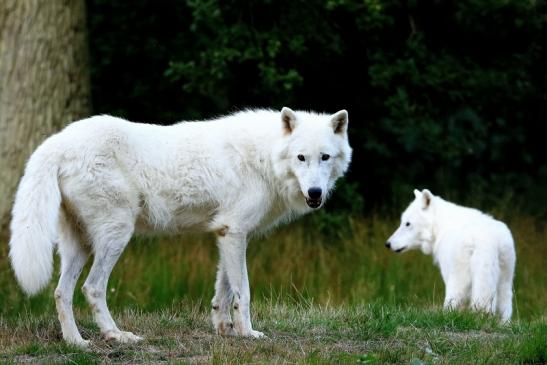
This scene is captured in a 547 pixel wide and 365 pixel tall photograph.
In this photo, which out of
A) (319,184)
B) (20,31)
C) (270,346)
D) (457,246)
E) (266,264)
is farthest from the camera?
(266,264)

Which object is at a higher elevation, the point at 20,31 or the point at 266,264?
the point at 20,31

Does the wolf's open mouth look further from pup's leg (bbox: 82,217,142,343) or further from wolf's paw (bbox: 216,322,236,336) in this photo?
pup's leg (bbox: 82,217,142,343)

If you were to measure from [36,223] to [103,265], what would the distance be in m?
0.58

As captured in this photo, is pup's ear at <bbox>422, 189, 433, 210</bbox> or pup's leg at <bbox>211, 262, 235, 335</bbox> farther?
pup's ear at <bbox>422, 189, 433, 210</bbox>

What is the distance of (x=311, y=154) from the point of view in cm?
684

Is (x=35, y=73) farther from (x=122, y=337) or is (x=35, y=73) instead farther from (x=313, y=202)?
(x=122, y=337)

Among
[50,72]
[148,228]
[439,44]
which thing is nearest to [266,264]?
[50,72]

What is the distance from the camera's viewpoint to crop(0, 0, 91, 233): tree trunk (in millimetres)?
10828

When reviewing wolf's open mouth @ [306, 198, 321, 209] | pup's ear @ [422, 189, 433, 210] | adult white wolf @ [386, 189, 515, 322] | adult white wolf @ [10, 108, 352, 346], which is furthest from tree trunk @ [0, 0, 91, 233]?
wolf's open mouth @ [306, 198, 321, 209]

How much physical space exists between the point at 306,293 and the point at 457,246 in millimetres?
2682

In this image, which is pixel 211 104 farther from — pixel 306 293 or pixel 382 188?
pixel 306 293

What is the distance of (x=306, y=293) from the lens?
11.2 meters

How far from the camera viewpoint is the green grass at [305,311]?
19.3ft

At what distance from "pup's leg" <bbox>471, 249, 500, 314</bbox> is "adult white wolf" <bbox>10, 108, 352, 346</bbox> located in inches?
84.5
